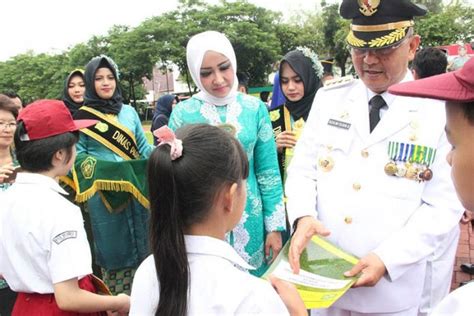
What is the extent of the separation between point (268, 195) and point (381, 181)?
0.96 metres

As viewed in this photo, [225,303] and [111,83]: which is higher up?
[111,83]

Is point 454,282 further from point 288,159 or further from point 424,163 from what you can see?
point 424,163

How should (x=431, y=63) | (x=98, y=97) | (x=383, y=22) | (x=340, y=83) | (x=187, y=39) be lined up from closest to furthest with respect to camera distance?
1. (x=383, y=22)
2. (x=340, y=83)
3. (x=98, y=97)
4. (x=431, y=63)
5. (x=187, y=39)

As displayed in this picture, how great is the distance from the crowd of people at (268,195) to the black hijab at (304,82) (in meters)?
0.98

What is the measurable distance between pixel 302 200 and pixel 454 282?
2937mm

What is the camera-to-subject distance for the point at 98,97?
12.3ft

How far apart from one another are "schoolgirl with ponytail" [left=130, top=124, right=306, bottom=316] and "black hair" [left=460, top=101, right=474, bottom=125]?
0.63m

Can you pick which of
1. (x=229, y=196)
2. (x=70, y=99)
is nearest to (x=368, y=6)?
(x=229, y=196)

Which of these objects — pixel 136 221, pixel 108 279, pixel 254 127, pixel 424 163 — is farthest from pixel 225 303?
pixel 108 279


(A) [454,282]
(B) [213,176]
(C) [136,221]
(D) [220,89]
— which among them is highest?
(D) [220,89]

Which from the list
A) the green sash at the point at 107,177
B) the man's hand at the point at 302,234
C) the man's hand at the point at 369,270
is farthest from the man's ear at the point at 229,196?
the green sash at the point at 107,177

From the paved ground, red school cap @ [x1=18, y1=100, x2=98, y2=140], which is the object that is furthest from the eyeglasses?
the paved ground

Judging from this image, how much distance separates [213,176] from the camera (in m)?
1.27

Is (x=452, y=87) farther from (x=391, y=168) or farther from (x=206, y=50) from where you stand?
(x=206, y=50)
